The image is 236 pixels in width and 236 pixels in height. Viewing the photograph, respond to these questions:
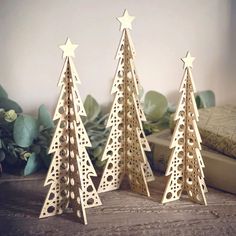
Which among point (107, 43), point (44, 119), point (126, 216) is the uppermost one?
point (107, 43)

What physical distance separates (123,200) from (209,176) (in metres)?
0.13

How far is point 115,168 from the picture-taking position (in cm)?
69

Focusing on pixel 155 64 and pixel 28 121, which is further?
pixel 155 64

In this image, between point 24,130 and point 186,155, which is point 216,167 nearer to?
point 186,155

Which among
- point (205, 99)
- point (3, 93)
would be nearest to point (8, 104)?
point (3, 93)

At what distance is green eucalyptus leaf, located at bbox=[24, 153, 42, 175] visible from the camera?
0.74 metres

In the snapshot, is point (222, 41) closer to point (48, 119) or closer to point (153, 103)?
point (153, 103)

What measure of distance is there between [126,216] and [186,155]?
0.12 meters

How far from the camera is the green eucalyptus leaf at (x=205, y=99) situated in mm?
844

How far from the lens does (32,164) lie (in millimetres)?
742

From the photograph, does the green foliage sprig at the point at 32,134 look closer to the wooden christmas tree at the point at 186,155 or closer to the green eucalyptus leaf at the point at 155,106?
the green eucalyptus leaf at the point at 155,106

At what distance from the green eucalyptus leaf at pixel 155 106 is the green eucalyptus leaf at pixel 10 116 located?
8.8 inches

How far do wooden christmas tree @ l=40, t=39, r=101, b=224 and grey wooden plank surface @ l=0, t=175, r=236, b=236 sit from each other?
0.02m

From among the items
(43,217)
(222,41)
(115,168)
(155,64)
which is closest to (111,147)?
(115,168)
